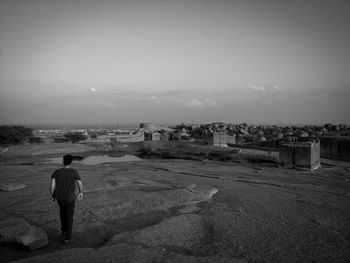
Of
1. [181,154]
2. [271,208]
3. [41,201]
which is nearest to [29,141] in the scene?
[181,154]

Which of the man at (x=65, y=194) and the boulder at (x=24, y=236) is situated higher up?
the man at (x=65, y=194)

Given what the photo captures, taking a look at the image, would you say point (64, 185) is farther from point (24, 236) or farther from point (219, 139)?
point (219, 139)

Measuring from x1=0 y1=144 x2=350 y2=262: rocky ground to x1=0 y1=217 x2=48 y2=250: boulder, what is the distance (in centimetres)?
11

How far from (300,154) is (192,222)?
9488 mm

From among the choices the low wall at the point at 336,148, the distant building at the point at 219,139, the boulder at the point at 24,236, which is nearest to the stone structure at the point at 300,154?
the low wall at the point at 336,148

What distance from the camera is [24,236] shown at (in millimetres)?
4324

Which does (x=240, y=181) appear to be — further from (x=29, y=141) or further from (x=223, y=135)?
(x=29, y=141)

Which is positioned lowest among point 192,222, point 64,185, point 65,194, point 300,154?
point 192,222

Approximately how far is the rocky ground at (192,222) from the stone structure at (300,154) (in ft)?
10.7

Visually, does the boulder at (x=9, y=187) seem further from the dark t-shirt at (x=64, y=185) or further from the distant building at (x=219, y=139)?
the distant building at (x=219, y=139)

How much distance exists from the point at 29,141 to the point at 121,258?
48487 mm

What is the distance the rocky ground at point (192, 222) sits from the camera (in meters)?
4.19

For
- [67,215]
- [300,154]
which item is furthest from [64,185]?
[300,154]

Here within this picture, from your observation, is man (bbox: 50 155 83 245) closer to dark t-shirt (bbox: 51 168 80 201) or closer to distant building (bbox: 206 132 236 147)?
dark t-shirt (bbox: 51 168 80 201)
